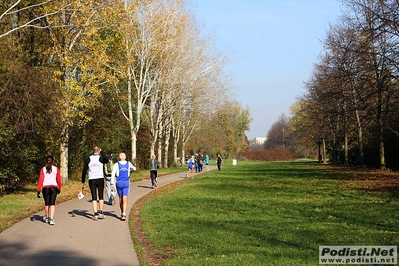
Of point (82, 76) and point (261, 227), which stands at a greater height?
point (82, 76)

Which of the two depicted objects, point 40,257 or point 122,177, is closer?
point 40,257

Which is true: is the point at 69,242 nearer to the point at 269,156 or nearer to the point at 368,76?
the point at 368,76

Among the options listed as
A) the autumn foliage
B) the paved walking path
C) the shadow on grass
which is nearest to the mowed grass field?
the paved walking path

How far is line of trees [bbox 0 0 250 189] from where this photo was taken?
66.3ft

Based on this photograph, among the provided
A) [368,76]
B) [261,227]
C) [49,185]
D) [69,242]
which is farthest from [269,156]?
[69,242]

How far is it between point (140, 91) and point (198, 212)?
30.5 meters

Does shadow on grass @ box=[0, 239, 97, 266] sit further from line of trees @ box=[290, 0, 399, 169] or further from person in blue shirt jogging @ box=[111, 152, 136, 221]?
line of trees @ box=[290, 0, 399, 169]

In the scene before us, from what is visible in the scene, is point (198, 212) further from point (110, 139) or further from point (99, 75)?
point (110, 139)

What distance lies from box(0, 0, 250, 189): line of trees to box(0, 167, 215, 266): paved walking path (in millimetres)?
6526

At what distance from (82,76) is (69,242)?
54.7ft

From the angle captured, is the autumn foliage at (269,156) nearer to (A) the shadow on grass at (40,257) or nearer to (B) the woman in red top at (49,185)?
(B) the woman in red top at (49,185)

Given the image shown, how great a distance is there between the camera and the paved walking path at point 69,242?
888 cm

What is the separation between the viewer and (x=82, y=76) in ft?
85.7

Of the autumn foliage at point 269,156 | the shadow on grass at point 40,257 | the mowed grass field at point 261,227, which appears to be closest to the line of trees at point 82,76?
the mowed grass field at point 261,227
